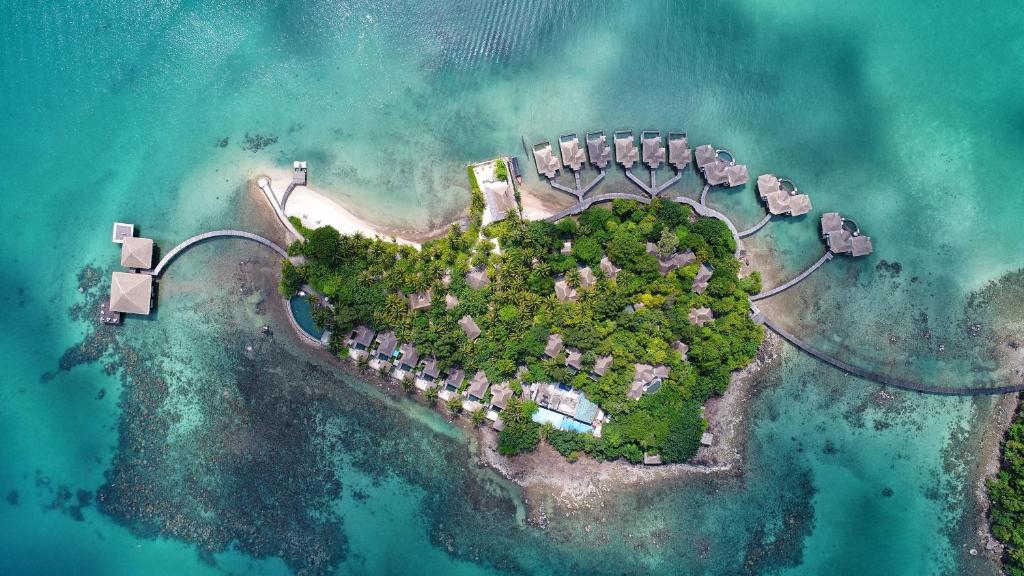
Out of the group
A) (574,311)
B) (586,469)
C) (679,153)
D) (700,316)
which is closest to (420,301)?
(574,311)

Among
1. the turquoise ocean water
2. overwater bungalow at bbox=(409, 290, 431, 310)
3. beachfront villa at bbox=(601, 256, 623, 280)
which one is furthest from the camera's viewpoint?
the turquoise ocean water

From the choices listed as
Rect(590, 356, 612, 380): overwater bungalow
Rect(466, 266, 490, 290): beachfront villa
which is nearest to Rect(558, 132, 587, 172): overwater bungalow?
Rect(466, 266, 490, 290): beachfront villa

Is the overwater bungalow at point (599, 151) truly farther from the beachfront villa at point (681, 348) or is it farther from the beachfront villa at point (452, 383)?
the beachfront villa at point (452, 383)

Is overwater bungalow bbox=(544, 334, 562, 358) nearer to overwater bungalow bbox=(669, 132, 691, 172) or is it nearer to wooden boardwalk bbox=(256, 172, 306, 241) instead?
overwater bungalow bbox=(669, 132, 691, 172)

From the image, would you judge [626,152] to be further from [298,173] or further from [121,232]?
[121,232]

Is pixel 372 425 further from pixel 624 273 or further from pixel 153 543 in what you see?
pixel 624 273

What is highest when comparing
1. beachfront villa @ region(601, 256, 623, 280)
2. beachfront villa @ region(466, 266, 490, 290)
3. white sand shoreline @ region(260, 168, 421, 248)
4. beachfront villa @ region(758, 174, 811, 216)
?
beachfront villa @ region(758, 174, 811, 216)
